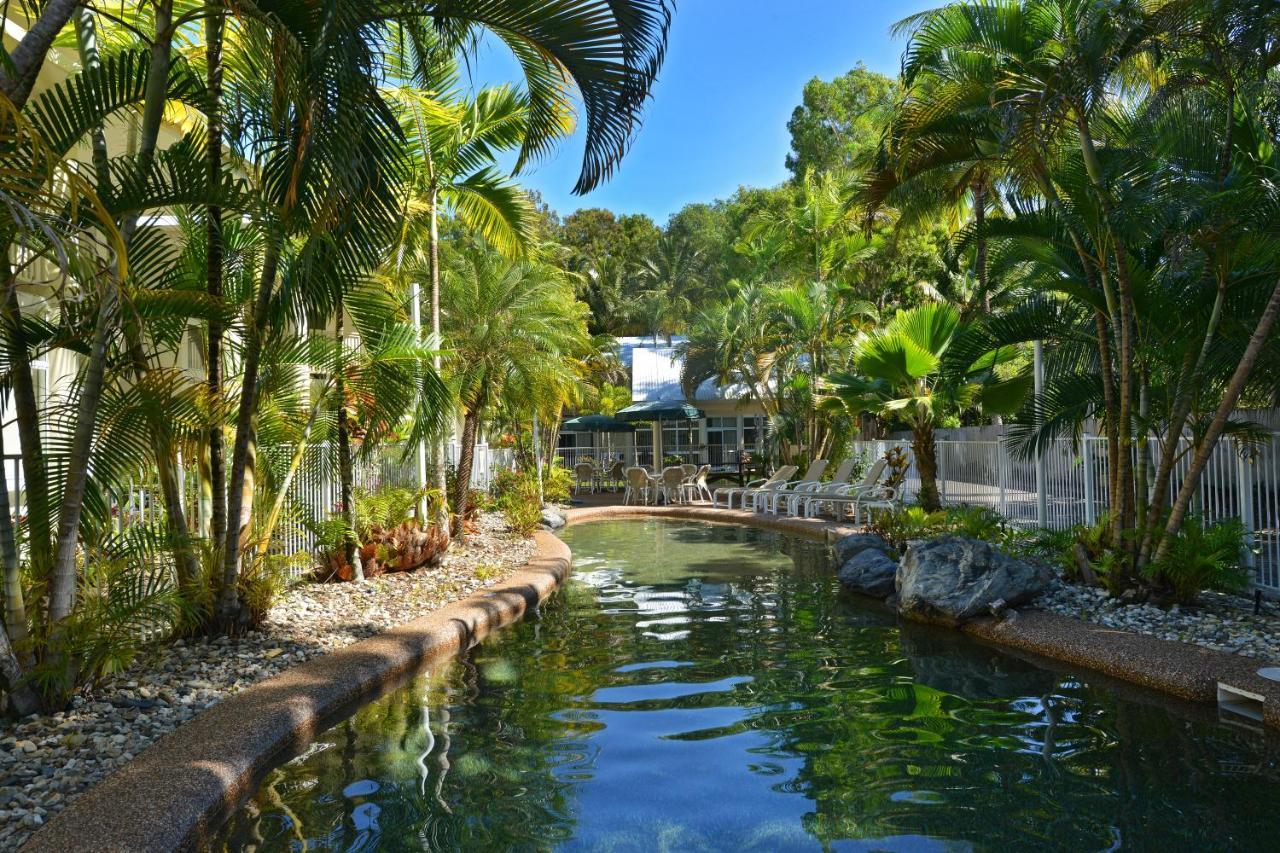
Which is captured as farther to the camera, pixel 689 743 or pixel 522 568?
pixel 522 568

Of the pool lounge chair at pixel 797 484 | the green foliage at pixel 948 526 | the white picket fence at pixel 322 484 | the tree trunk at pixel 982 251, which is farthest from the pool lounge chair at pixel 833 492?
the white picket fence at pixel 322 484

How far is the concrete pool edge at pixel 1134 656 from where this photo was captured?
525cm

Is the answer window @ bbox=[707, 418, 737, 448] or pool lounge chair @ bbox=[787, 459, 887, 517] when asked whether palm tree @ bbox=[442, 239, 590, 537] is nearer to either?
pool lounge chair @ bbox=[787, 459, 887, 517]

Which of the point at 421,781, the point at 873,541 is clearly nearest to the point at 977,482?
the point at 873,541

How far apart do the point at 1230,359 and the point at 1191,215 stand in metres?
1.29

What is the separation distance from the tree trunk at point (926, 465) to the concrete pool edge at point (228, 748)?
791 centimetres

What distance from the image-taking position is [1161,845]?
3.55 m

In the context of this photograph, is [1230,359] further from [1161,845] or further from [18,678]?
[18,678]

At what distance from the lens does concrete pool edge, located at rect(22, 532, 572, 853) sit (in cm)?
343

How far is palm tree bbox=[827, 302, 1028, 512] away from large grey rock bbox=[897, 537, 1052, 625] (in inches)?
186

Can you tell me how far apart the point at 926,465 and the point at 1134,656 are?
780 centimetres

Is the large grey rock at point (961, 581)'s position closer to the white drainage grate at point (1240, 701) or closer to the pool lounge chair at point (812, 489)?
the white drainage grate at point (1240, 701)

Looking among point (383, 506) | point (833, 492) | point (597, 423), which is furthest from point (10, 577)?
point (597, 423)

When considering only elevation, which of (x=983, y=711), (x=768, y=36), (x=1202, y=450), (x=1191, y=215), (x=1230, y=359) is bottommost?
(x=983, y=711)
